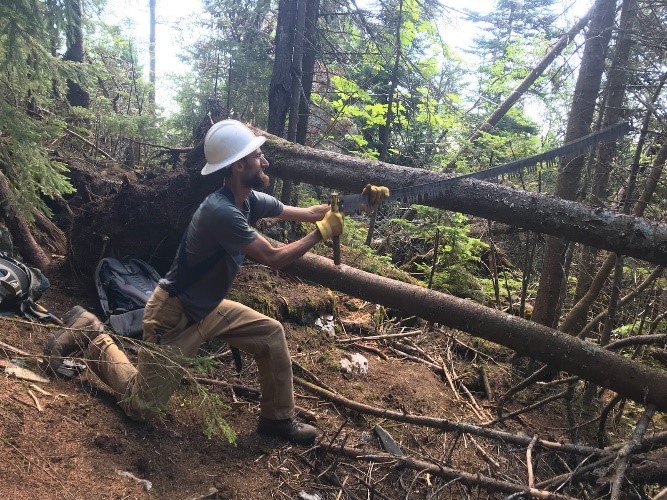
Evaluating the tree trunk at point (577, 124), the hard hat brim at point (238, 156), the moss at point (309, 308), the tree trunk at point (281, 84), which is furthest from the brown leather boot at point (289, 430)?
the tree trunk at point (281, 84)

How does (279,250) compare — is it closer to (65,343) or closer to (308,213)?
(308,213)

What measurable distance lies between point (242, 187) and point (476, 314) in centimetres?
255

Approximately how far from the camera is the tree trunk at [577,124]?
5.43 metres

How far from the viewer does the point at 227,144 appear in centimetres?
355

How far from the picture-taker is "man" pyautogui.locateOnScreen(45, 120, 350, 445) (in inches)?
129

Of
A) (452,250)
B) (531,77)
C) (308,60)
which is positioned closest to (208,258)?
(452,250)

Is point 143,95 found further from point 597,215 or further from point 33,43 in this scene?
point 597,215

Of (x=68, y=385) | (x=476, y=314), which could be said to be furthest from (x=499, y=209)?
(x=68, y=385)

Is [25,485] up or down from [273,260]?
down

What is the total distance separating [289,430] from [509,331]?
2.25 m

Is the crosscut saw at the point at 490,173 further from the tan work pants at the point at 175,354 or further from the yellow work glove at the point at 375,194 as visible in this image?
the tan work pants at the point at 175,354

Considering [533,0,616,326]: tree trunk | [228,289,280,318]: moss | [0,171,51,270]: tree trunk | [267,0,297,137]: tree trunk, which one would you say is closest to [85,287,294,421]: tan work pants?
[228,289,280,318]: moss

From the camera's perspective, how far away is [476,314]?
15.2ft

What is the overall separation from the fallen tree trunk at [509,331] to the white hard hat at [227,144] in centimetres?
190
